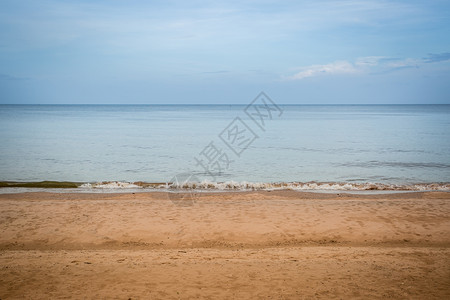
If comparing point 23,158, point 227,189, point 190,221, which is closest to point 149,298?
point 190,221

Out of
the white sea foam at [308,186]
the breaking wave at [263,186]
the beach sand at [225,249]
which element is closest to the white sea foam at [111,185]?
the breaking wave at [263,186]

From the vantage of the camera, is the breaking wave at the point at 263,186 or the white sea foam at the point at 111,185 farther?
the white sea foam at the point at 111,185

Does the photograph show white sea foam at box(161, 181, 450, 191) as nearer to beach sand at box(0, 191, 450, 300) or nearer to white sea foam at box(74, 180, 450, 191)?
white sea foam at box(74, 180, 450, 191)

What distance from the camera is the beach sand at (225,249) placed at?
206 inches

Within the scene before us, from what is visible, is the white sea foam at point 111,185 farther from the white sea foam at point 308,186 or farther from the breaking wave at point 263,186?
the white sea foam at point 308,186

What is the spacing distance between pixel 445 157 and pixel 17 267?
24064 mm

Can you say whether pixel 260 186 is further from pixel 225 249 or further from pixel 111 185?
pixel 225 249

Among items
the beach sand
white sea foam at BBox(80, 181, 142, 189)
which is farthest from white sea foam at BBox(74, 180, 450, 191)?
the beach sand

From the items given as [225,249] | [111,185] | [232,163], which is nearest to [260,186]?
[232,163]

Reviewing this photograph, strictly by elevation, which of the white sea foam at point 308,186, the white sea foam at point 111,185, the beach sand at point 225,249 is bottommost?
the white sea foam at point 308,186

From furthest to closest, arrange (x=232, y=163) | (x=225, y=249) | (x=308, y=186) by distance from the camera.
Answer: (x=232, y=163)
(x=308, y=186)
(x=225, y=249)

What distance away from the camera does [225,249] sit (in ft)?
24.4

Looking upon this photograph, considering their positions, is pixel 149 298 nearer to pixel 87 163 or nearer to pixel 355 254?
pixel 355 254

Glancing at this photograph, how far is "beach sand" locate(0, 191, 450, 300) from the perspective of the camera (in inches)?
206
